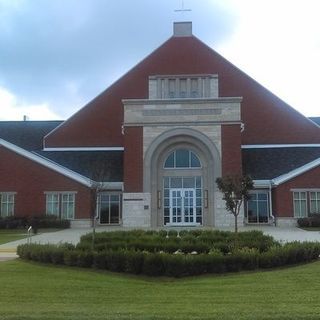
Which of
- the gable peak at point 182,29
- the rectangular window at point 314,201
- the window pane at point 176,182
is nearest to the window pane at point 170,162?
the window pane at point 176,182

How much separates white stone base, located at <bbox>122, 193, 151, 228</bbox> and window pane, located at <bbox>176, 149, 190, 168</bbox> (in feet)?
11.6

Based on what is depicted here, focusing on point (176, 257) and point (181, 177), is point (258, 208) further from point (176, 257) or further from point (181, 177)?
point (176, 257)

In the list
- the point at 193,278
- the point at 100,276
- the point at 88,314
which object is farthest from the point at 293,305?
the point at 100,276

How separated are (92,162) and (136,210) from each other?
22.8ft

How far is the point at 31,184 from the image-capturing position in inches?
1640

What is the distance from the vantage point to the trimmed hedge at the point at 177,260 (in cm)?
1487

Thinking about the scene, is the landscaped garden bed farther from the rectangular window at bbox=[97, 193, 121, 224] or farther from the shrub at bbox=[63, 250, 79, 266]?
the rectangular window at bbox=[97, 193, 121, 224]

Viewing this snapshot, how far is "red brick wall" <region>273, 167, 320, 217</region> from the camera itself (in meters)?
40.2

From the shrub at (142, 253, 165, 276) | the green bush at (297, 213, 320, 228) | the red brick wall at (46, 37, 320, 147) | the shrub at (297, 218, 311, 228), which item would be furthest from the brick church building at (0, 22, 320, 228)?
the shrub at (142, 253, 165, 276)

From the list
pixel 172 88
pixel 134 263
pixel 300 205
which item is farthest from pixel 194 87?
pixel 134 263

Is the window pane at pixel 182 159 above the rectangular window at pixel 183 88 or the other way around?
the other way around

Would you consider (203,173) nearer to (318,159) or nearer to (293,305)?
(318,159)

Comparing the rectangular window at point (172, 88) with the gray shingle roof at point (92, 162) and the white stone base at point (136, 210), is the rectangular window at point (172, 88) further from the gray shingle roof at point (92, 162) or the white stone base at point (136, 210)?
the white stone base at point (136, 210)

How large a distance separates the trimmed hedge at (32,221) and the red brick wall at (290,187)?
16.0m
